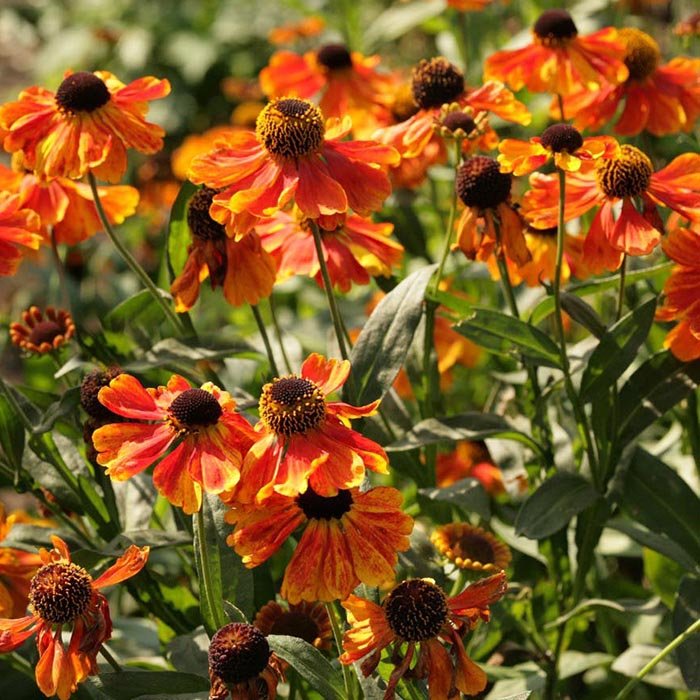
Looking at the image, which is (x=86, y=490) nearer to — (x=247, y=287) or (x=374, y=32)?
(x=247, y=287)

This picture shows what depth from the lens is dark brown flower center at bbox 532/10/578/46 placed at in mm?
1721

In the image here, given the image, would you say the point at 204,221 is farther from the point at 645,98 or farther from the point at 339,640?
the point at 645,98

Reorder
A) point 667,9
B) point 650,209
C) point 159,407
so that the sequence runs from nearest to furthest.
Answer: point 159,407
point 650,209
point 667,9

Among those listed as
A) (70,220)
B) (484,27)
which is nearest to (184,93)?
(484,27)

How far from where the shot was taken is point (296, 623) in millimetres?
1321

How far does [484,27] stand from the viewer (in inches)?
117

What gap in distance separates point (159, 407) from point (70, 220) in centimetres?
51

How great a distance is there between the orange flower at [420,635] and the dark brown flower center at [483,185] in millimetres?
501

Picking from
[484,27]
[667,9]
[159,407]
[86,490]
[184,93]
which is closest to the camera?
[159,407]

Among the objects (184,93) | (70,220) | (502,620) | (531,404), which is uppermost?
(70,220)

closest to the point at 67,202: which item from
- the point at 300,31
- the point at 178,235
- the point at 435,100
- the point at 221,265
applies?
the point at 178,235

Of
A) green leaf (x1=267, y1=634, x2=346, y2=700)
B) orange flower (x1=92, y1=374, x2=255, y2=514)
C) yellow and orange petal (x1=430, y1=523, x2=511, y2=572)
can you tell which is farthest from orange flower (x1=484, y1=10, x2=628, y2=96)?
green leaf (x1=267, y1=634, x2=346, y2=700)

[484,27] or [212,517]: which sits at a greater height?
[212,517]

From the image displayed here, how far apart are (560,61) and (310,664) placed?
95 cm
